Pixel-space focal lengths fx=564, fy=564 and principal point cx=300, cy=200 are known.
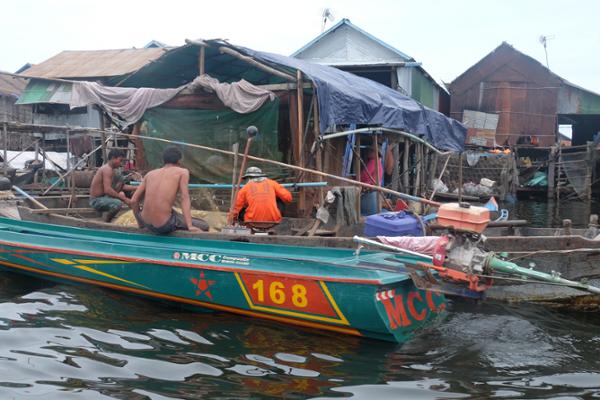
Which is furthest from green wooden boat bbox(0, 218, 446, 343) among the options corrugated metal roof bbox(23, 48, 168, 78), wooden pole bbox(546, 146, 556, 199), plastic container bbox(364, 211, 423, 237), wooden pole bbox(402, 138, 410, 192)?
wooden pole bbox(546, 146, 556, 199)

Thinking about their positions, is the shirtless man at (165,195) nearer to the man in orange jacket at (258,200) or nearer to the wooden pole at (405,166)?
the man in orange jacket at (258,200)

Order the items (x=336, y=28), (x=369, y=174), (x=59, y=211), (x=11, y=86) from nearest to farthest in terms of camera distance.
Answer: (x=59, y=211), (x=369, y=174), (x=336, y=28), (x=11, y=86)

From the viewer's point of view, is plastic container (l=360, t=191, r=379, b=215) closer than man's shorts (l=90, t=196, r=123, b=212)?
No

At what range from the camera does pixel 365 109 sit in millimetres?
9727

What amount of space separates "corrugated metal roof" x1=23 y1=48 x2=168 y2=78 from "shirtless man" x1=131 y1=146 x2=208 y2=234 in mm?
18280

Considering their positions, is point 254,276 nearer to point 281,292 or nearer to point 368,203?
point 281,292

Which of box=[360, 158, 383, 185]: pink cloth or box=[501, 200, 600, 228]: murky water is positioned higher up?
box=[360, 158, 383, 185]: pink cloth

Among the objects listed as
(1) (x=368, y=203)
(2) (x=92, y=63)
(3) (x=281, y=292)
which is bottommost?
(3) (x=281, y=292)

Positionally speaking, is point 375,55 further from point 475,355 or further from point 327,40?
point 475,355

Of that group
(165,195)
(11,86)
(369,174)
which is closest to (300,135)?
(369,174)

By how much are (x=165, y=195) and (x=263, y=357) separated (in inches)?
97.5

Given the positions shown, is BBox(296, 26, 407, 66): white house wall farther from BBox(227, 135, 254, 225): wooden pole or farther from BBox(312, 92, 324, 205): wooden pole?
BBox(227, 135, 254, 225): wooden pole

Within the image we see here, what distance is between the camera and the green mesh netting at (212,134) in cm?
989

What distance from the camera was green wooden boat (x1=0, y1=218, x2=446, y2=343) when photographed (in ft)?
15.5
